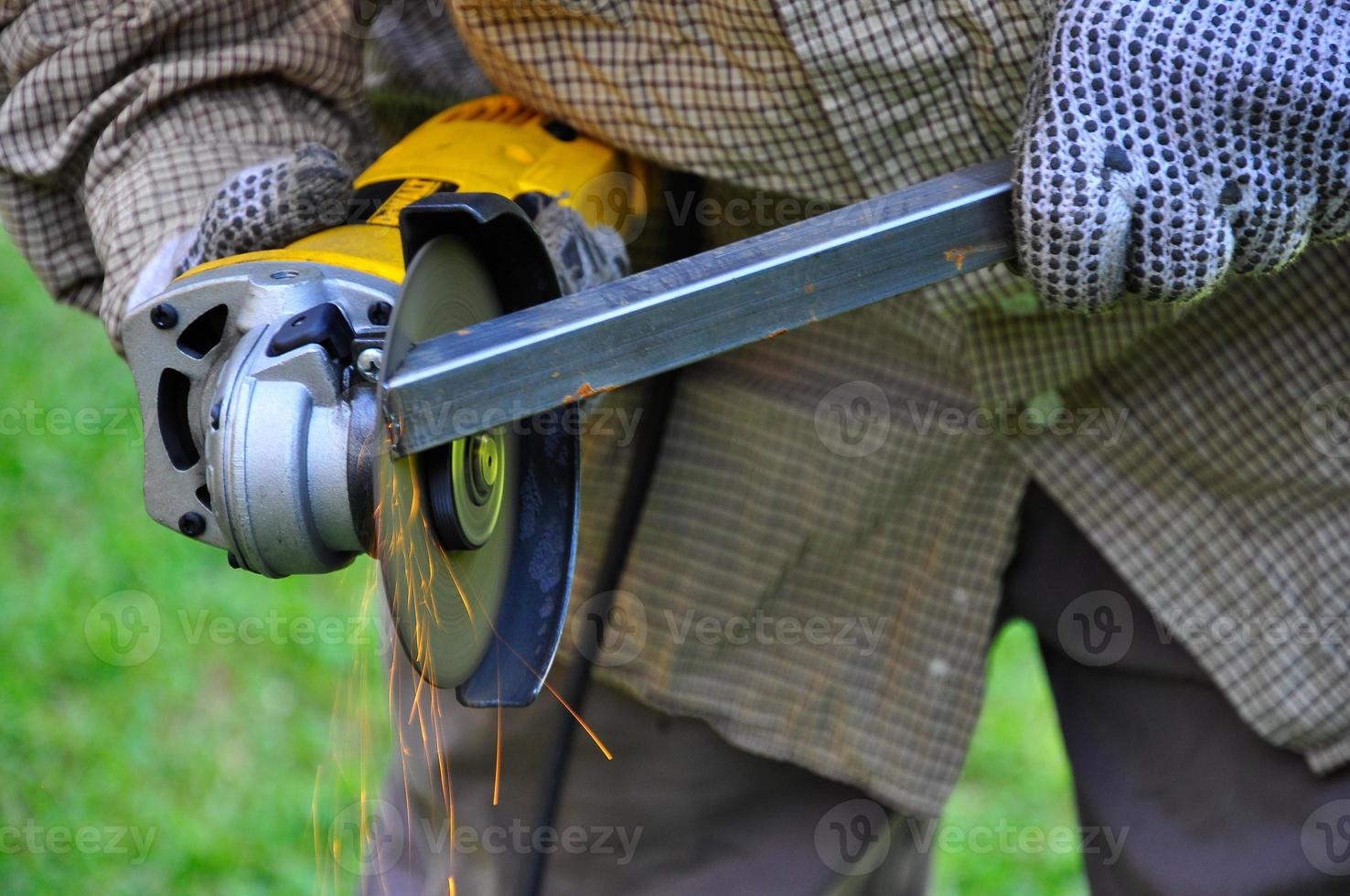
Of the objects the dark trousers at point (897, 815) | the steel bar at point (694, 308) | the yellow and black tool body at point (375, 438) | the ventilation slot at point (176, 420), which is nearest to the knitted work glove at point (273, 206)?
the yellow and black tool body at point (375, 438)

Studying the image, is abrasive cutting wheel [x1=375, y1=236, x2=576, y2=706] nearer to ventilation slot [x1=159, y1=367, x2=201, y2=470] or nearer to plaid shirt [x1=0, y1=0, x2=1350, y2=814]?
ventilation slot [x1=159, y1=367, x2=201, y2=470]

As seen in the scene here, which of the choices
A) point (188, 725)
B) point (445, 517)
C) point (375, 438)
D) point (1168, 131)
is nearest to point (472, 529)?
point (445, 517)

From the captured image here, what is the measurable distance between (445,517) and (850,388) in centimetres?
60

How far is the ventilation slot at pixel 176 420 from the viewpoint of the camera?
917 millimetres

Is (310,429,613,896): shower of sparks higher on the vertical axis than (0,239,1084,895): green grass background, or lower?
higher

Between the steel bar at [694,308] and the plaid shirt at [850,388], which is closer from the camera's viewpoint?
the steel bar at [694,308]

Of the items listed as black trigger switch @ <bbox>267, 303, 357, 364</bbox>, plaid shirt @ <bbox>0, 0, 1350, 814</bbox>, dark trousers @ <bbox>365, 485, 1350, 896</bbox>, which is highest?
black trigger switch @ <bbox>267, 303, 357, 364</bbox>

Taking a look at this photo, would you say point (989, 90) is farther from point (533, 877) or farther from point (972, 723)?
point (533, 877)

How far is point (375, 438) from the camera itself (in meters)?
0.76

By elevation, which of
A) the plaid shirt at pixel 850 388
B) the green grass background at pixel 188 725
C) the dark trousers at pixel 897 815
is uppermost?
the plaid shirt at pixel 850 388

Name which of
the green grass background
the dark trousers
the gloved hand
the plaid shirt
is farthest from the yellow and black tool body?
the green grass background

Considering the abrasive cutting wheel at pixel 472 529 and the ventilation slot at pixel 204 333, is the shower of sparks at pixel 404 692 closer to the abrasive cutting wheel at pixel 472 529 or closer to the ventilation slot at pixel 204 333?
the abrasive cutting wheel at pixel 472 529

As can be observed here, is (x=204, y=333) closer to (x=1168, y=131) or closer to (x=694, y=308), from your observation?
(x=694, y=308)

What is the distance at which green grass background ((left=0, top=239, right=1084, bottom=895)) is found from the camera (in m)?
2.41
